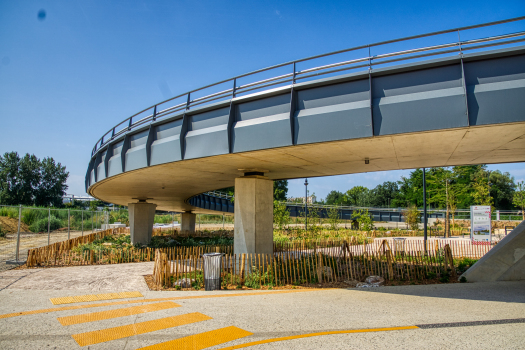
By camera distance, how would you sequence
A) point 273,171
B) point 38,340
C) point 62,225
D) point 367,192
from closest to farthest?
point 38,340 → point 273,171 → point 62,225 → point 367,192

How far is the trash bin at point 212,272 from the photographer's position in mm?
10750

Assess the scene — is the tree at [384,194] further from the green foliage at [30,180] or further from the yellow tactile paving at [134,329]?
the yellow tactile paving at [134,329]

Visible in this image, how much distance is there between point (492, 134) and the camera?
8.05m

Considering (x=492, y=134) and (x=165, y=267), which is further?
(x=165, y=267)

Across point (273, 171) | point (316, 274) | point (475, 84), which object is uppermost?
point (475, 84)

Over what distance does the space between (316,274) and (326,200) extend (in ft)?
377

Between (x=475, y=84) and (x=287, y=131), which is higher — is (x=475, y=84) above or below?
above

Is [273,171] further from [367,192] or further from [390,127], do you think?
[367,192]

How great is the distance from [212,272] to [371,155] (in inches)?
260

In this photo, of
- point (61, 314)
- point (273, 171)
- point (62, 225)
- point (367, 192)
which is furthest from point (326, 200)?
point (61, 314)

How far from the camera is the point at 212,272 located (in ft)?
35.4

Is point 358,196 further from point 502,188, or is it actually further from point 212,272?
point 212,272

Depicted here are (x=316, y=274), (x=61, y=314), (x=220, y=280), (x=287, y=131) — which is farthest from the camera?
(x=316, y=274)

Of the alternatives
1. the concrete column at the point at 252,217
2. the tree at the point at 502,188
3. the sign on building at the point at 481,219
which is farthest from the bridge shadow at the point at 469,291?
the tree at the point at 502,188
